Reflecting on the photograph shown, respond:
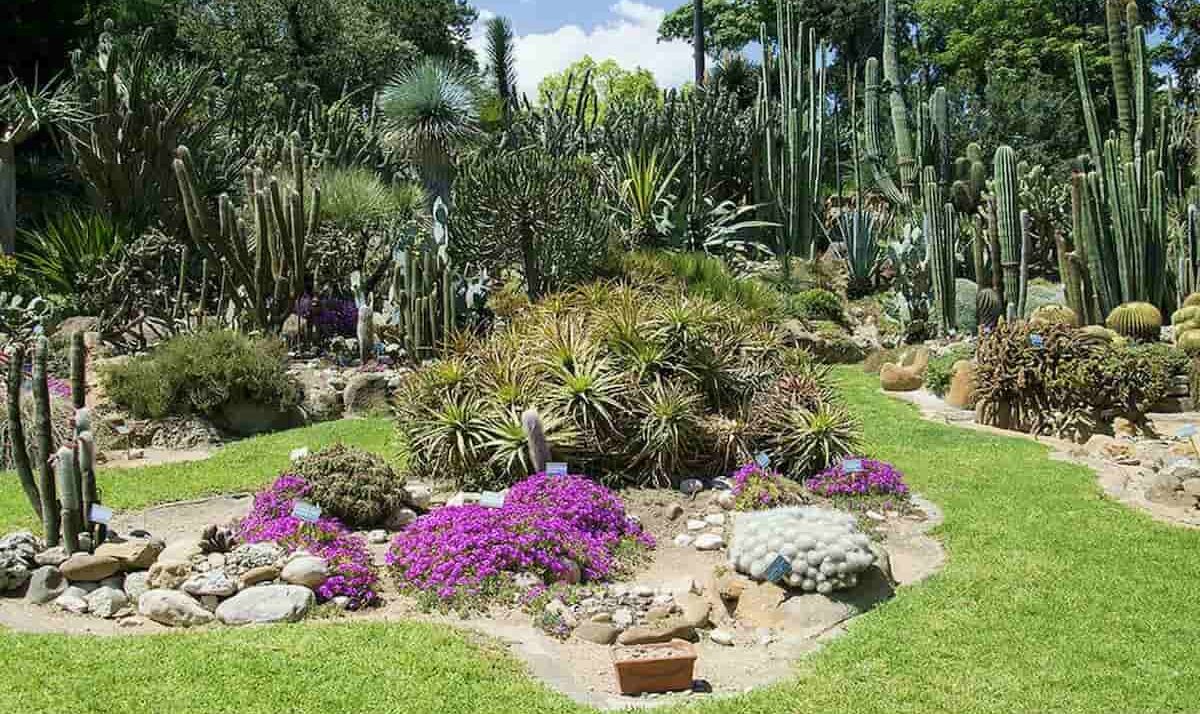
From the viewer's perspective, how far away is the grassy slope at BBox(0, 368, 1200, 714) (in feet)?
16.2

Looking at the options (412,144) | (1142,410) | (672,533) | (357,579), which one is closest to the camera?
(357,579)

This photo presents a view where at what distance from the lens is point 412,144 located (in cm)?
2112

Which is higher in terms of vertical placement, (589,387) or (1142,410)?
(589,387)

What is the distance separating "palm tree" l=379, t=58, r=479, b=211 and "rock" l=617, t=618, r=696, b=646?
53.3 ft

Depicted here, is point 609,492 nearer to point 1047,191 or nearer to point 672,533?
point 672,533

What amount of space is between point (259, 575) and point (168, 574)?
55 centimetres

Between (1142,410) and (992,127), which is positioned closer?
(1142,410)

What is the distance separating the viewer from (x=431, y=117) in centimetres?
2098

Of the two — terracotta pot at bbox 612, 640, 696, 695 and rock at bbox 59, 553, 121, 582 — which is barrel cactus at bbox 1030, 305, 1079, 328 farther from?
rock at bbox 59, 553, 121, 582

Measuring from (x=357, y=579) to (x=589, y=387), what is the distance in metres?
2.91

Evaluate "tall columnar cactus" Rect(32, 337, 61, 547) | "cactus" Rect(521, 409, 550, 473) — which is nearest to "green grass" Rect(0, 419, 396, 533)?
"tall columnar cactus" Rect(32, 337, 61, 547)

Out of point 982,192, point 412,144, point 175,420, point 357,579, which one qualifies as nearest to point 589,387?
point 357,579

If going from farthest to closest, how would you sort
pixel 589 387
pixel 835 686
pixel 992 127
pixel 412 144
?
pixel 992 127 < pixel 412 144 < pixel 589 387 < pixel 835 686

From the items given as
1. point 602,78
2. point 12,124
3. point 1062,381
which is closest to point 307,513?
point 1062,381
